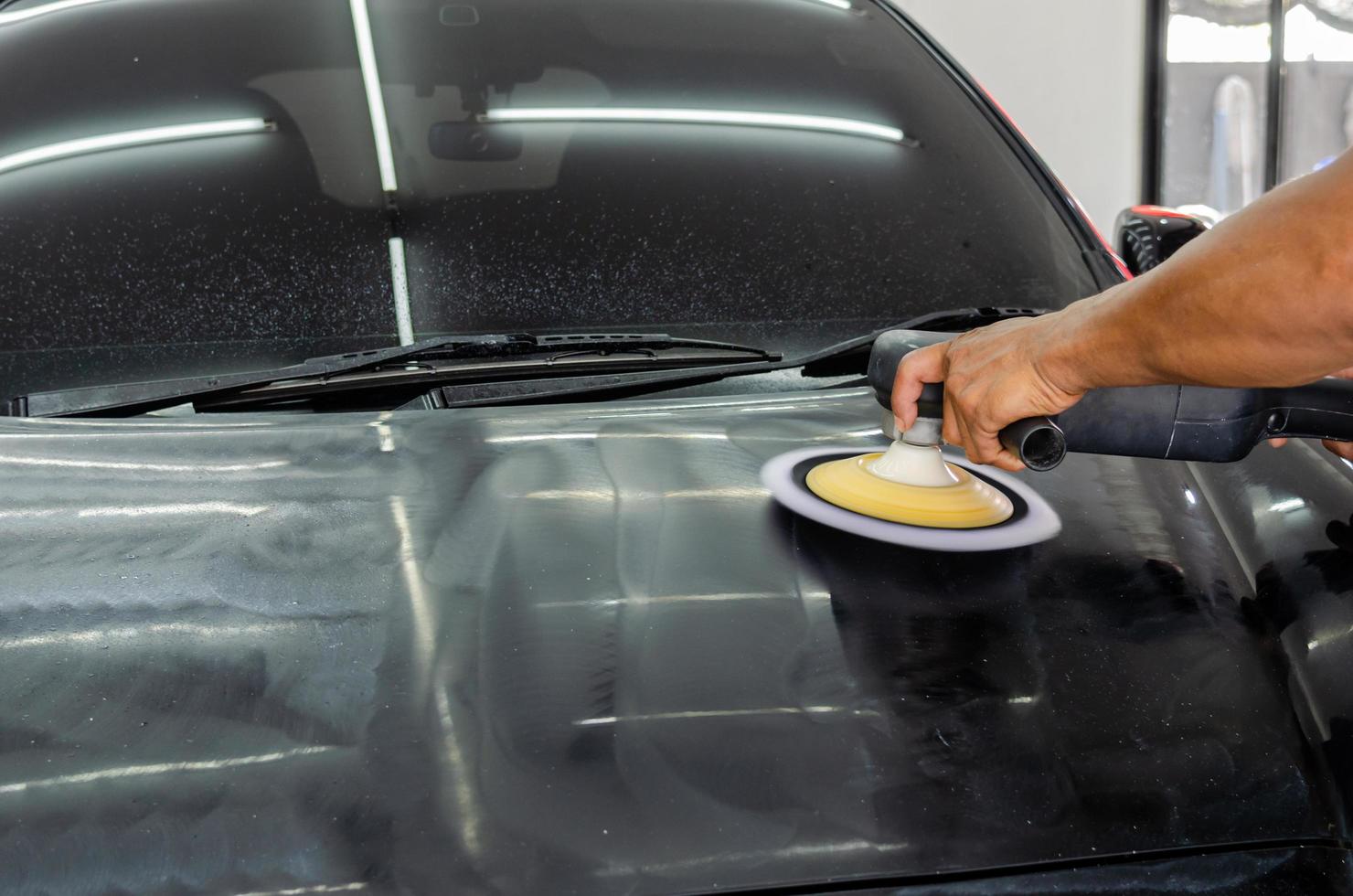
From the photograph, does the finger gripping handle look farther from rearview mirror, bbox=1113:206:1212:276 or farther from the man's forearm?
rearview mirror, bbox=1113:206:1212:276

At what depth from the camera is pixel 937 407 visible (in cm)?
94

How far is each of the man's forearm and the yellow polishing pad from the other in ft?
0.53

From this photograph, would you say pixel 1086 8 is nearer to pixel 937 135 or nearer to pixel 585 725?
pixel 937 135

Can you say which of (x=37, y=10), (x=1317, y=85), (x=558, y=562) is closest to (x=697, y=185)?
(x=558, y=562)

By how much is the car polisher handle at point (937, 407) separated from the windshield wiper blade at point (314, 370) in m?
0.33

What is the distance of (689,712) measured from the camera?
2.15 ft

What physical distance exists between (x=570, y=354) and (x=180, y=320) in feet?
1.34

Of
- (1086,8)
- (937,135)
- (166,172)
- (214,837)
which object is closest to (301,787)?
(214,837)

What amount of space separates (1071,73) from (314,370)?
587cm

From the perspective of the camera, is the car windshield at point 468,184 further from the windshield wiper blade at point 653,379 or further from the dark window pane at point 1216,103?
the dark window pane at point 1216,103

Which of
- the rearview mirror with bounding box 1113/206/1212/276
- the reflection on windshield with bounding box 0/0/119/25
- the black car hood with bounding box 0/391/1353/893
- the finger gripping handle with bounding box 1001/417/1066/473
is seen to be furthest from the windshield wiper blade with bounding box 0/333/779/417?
the rearview mirror with bounding box 1113/206/1212/276

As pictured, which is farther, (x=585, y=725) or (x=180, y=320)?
(x=180, y=320)

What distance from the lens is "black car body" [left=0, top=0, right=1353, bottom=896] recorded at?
0.60 metres

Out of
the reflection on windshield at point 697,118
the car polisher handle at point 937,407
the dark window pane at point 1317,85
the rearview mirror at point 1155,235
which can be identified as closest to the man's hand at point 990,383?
the car polisher handle at point 937,407
